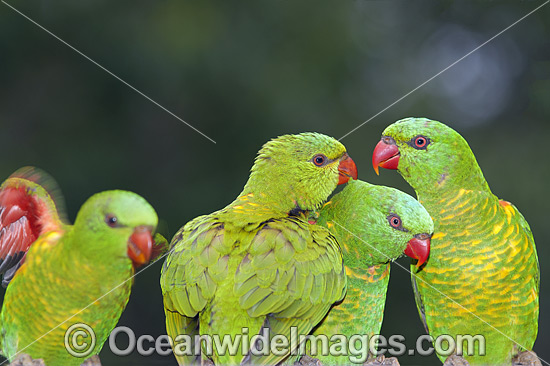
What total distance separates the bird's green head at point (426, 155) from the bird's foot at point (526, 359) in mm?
559

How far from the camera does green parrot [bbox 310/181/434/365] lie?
1.48m

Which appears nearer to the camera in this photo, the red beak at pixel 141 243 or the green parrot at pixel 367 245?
the red beak at pixel 141 243

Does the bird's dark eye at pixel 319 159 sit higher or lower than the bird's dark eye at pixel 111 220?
lower

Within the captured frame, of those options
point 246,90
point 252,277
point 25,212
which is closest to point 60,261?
point 25,212

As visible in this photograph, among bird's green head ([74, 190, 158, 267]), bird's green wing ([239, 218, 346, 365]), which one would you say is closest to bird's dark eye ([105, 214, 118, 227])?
bird's green head ([74, 190, 158, 267])

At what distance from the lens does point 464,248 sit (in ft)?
5.23

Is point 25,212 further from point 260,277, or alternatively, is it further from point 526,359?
point 526,359

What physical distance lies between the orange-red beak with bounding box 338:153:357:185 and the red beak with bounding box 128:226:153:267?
736 millimetres

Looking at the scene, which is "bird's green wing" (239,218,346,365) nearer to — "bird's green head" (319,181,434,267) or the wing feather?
"bird's green head" (319,181,434,267)

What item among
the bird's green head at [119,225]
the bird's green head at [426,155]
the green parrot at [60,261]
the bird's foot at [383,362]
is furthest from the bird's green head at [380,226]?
the bird's green head at [119,225]

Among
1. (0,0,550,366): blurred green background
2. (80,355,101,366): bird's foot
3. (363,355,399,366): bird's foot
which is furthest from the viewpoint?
(0,0,550,366): blurred green background

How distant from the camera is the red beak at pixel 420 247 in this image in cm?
148

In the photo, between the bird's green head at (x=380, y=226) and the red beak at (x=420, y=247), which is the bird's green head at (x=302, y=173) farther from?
the red beak at (x=420, y=247)

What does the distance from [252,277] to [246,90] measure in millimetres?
2806
